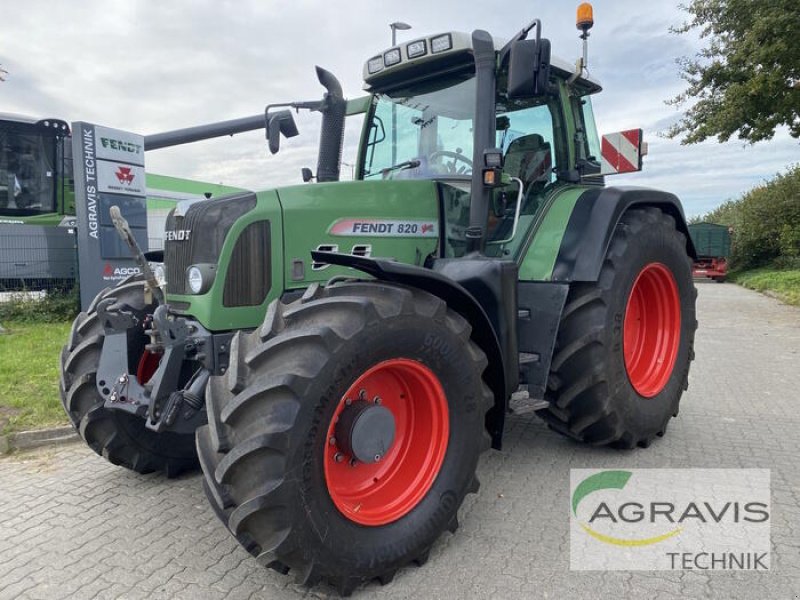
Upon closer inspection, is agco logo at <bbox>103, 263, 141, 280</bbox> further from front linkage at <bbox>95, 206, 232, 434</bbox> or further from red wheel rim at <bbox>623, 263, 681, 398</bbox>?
red wheel rim at <bbox>623, 263, 681, 398</bbox>

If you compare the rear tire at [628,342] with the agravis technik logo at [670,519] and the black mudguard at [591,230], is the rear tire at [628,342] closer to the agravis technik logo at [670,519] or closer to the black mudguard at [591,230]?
the black mudguard at [591,230]

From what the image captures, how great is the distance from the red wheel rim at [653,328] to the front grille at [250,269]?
2.71 meters

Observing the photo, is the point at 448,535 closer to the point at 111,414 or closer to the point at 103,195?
the point at 111,414

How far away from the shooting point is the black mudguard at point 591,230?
11.6 feet

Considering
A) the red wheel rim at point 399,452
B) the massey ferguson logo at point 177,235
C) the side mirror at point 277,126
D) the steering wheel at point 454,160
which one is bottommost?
the red wheel rim at point 399,452

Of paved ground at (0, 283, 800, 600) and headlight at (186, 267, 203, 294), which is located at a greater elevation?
headlight at (186, 267, 203, 294)

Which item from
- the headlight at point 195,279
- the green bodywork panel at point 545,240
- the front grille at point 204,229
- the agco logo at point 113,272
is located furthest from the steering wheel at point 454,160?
the agco logo at point 113,272

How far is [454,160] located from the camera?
3734mm

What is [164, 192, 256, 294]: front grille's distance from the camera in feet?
9.53

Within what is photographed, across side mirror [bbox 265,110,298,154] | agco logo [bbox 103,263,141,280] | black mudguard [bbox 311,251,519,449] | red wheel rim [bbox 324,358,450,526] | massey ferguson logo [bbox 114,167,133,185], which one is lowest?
red wheel rim [bbox 324,358,450,526]

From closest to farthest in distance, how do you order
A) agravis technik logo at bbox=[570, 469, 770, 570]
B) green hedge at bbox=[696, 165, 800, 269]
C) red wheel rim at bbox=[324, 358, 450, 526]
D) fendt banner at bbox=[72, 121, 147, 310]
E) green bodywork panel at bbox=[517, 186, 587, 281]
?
red wheel rim at bbox=[324, 358, 450, 526] < agravis technik logo at bbox=[570, 469, 770, 570] < green bodywork panel at bbox=[517, 186, 587, 281] < fendt banner at bbox=[72, 121, 147, 310] < green hedge at bbox=[696, 165, 800, 269]

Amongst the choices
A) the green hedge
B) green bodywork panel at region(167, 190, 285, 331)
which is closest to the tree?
the green hedge

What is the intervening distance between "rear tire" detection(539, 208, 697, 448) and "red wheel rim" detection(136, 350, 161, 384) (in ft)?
7.94

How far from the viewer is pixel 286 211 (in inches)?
117
